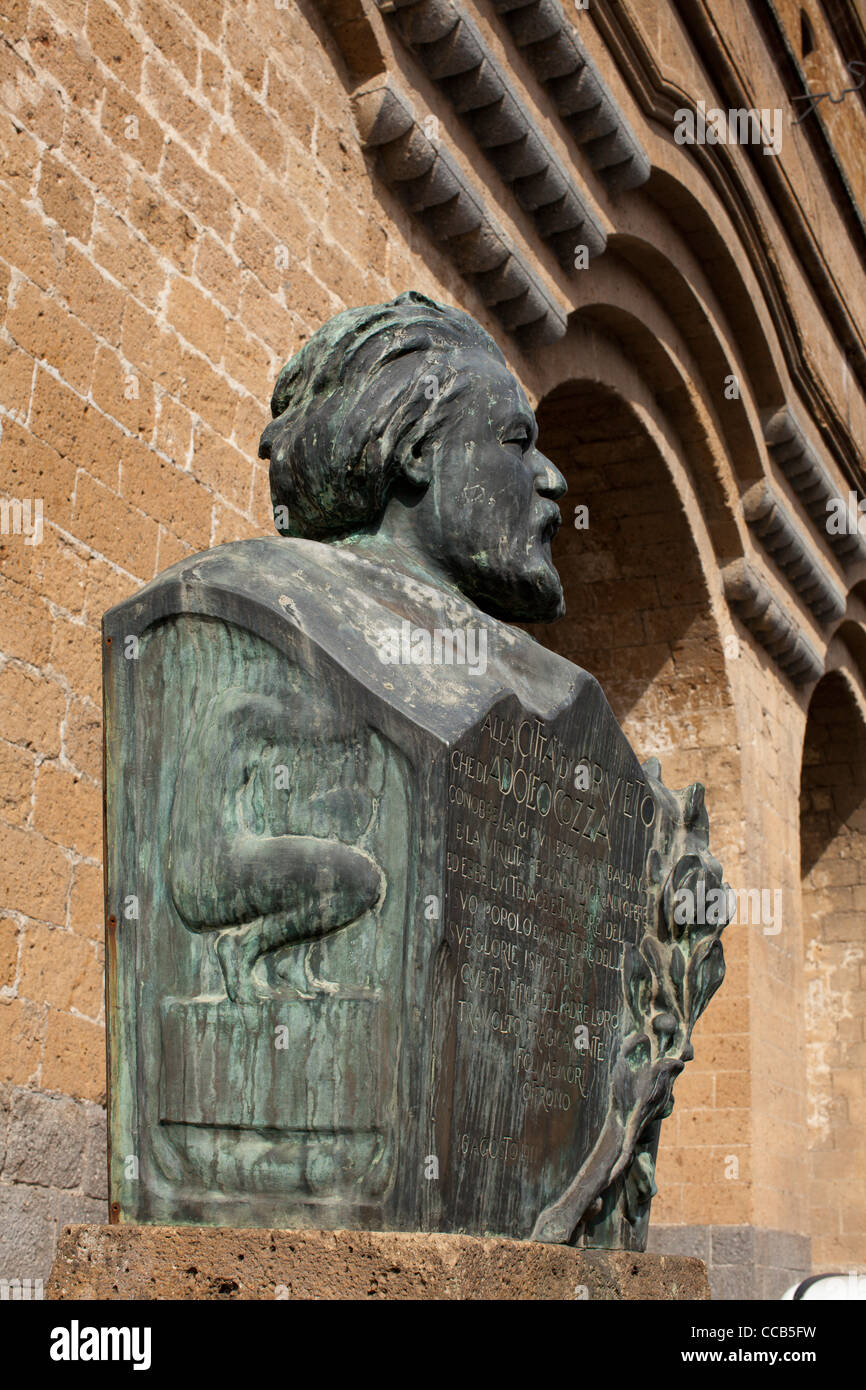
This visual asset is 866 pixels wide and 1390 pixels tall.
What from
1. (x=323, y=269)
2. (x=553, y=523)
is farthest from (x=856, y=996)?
(x=553, y=523)

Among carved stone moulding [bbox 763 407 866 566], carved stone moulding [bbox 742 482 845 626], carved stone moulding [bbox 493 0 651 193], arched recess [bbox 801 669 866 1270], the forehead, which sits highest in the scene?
carved stone moulding [bbox 493 0 651 193]

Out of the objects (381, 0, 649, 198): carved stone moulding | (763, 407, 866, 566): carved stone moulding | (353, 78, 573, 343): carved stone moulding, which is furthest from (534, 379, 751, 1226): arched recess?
(353, 78, 573, 343): carved stone moulding

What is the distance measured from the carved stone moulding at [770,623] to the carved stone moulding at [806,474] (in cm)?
74

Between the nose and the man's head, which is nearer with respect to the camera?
the man's head

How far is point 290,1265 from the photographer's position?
1.96m

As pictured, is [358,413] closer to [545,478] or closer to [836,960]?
[545,478]

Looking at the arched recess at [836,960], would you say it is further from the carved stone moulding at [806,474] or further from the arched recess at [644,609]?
the arched recess at [644,609]

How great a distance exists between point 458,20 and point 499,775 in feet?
14.0

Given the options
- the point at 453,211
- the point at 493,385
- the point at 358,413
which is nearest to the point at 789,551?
the point at 453,211

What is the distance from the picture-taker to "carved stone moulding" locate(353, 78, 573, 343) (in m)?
5.69

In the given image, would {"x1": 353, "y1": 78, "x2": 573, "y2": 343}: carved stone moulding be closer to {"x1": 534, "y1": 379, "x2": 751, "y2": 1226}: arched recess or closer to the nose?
{"x1": 534, "y1": 379, "x2": 751, "y2": 1226}: arched recess

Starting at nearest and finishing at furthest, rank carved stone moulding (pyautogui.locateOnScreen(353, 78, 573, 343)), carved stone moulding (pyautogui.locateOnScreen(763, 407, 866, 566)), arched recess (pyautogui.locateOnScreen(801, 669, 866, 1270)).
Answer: carved stone moulding (pyautogui.locateOnScreen(353, 78, 573, 343)) → carved stone moulding (pyautogui.locateOnScreen(763, 407, 866, 566)) → arched recess (pyautogui.locateOnScreen(801, 669, 866, 1270))

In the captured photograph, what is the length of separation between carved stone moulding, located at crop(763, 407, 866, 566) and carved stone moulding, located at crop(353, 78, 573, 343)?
2727mm

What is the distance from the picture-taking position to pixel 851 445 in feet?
33.4
